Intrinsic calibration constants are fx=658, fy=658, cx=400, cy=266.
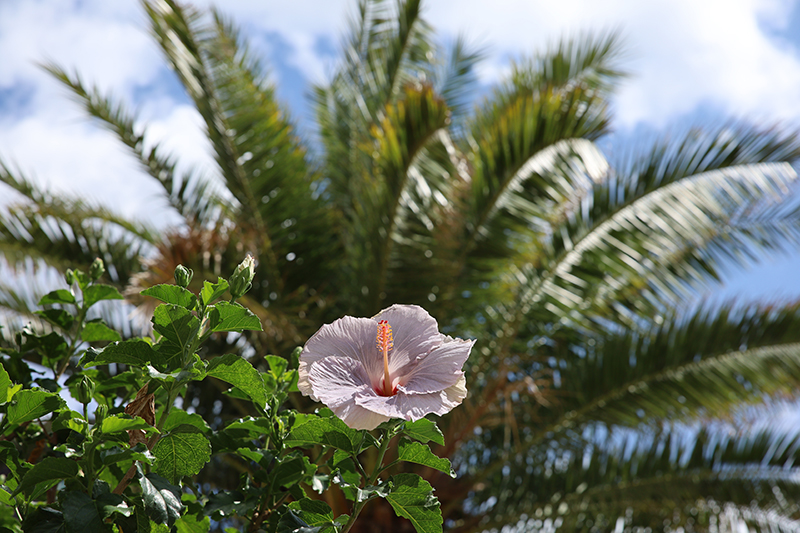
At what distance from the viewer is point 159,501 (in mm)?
737

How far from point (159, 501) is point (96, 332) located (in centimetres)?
44

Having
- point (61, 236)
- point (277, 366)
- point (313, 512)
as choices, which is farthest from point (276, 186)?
point (313, 512)

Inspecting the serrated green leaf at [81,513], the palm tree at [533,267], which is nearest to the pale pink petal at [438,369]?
the serrated green leaf at [81,513]

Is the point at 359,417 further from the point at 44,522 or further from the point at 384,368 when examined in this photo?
the point at 44,522

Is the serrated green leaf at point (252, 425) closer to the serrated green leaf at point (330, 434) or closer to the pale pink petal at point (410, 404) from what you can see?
the serrated green leaf at point (330, 434)

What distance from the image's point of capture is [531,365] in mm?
4781

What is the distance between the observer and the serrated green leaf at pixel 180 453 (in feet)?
2.75

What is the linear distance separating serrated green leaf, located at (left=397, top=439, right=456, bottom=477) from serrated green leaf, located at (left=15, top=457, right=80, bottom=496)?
385 mm

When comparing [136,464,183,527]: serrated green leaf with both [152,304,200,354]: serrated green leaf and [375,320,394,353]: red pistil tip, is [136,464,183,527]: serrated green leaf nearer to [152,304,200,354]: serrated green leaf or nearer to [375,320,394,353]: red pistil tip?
[152,304,200,354]: serrated green leaf

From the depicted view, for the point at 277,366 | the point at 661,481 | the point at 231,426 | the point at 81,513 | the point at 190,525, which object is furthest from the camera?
the point at 661,481

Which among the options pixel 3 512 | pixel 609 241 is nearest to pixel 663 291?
pixel 609 241

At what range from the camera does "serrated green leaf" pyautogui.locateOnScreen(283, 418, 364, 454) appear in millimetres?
833

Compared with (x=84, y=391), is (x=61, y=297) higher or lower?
higher

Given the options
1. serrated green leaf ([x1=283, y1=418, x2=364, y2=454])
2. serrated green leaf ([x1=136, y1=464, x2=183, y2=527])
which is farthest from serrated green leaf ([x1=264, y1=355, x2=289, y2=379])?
serrated green leaf ([x1=136, y1=464, x2=183, y2=527])
